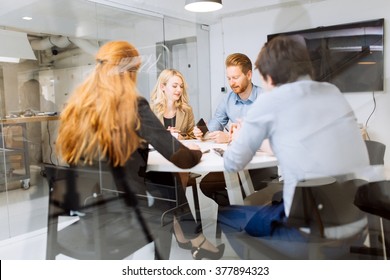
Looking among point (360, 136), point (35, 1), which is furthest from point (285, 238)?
point (35, 1)

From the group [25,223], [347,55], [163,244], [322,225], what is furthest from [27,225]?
[347,55]

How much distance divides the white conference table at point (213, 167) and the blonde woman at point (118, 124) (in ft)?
0.09

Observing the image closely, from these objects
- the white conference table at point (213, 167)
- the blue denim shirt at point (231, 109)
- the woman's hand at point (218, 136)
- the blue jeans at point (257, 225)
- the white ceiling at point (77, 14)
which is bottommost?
the blue jeans at point (257, 225)

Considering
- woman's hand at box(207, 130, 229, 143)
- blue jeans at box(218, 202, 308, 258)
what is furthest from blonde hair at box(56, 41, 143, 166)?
blue jeans at box(218, 202, 308, 258)

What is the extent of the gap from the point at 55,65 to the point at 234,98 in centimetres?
93

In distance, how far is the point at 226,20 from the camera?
4.91ft

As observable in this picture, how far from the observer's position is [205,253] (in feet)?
5.42

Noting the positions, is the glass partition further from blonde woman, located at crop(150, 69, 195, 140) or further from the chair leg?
the chair leg

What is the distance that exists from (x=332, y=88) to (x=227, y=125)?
0.49 metres

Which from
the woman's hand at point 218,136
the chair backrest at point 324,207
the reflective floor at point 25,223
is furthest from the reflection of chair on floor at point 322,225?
the reflective floor at point 25,223

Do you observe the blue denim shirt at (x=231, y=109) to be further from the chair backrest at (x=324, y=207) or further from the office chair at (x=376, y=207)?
the office chair at (x=376, y=207)

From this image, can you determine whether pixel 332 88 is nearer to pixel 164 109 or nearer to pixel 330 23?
pixel 330 23

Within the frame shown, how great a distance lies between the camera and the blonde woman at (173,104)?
1.49 m

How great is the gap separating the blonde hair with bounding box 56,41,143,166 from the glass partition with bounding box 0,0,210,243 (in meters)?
0.06
